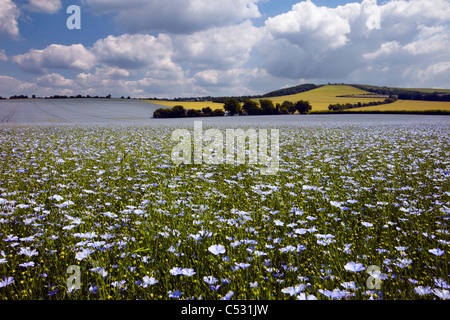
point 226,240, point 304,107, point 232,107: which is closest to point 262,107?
point 232,107

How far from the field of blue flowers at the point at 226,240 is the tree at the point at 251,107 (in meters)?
65.7

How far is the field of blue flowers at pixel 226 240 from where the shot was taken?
2.46 metres

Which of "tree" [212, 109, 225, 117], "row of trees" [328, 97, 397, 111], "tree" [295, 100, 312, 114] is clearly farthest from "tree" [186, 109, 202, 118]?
"row of trees" [328, 97, 397, 111]

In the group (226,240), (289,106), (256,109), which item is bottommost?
(226,240)

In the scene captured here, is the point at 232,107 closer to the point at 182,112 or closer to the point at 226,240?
the point at 182,112

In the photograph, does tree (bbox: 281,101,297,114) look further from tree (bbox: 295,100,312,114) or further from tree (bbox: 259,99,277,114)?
tree (bbox: 259,99,277,114)

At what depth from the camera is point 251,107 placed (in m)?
71.4

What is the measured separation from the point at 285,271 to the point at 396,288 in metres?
1.00

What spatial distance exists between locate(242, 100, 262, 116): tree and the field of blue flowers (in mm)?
65743

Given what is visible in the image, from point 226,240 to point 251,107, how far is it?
70.1 m

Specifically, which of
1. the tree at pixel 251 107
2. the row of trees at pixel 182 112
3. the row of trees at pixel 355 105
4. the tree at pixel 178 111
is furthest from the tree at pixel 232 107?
the row of trees at pixel 355 105
